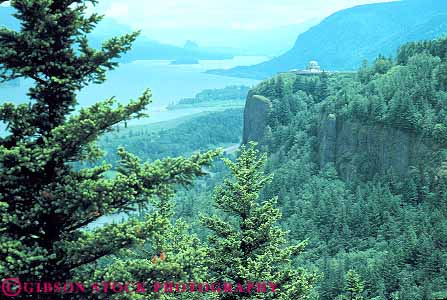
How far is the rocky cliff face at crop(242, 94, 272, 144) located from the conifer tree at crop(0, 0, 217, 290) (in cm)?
10756

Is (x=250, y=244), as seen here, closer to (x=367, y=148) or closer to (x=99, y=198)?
A: (x=99, y=198)

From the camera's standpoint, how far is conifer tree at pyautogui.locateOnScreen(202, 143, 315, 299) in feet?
60.3

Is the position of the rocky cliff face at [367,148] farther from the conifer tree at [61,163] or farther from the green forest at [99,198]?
the conifer tree at [61,163]

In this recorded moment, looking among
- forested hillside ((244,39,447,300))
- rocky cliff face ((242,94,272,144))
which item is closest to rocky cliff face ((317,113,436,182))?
forested hillside ((244,39,447,300))

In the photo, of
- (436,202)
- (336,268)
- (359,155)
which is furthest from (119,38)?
(359,155)

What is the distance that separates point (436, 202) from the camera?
61812 millimetres

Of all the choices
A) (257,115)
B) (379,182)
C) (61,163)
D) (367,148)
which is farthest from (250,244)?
(257,115)

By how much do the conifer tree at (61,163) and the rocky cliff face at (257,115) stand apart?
10756 cm

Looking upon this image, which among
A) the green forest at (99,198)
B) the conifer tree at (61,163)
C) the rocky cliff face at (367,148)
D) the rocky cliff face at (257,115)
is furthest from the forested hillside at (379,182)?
the conifer tree at (61,163)

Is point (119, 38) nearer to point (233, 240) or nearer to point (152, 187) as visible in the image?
point (152, 187)

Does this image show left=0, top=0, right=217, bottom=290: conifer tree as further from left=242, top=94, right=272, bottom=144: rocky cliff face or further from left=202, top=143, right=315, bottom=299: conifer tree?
left=242, top=94, right=272, bottom=144: rocky cliff face

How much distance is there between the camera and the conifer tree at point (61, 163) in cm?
1105

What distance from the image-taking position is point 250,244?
19.4 metres

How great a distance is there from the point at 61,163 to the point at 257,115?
365 ft
